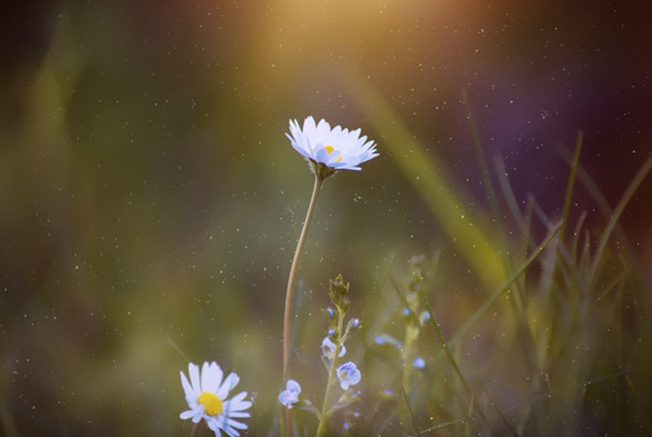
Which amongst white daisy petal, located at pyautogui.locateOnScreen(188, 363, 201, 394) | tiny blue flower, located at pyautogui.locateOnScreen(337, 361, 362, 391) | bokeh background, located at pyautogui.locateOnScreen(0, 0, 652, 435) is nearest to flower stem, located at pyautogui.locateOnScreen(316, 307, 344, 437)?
tiny blue flower, located at pyautogui.locateOnScreen(337, 361, 362, 391)

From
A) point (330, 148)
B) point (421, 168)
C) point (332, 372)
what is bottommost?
point (332, 372)

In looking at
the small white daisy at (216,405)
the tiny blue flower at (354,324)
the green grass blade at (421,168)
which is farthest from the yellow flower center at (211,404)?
the green grass blade at (421,168)

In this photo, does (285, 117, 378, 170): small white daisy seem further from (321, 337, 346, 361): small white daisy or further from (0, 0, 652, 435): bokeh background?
(0, 0, 652, 435): bokeh background

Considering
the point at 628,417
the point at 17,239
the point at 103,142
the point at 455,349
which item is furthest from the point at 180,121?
the point at 628,417

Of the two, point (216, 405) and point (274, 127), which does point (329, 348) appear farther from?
point (274, 127)

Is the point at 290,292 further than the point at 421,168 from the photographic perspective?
No

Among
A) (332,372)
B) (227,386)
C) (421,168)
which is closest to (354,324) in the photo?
(332,372)

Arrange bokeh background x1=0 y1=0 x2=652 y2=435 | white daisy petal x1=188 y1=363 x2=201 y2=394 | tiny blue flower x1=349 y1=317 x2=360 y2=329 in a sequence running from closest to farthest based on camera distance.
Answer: tiny blue flower x1=349 y1=317 x2=360 y2=329 < white daisy petal x1=188 y1=363 x2=201 y2=394 < bokeh background x1=0 y1=0 x2=652 y2=435
